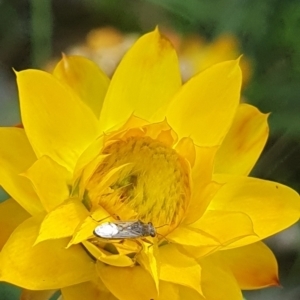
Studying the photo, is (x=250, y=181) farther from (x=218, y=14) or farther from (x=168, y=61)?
(x=218, y=14)

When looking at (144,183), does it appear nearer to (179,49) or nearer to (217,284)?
(217,284)

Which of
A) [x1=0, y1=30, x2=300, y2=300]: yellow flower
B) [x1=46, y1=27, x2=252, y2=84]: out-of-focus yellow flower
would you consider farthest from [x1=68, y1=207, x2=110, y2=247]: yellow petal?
[x1=46, y1=27, x2=252, y2=84]: out-of-focus yellow flower

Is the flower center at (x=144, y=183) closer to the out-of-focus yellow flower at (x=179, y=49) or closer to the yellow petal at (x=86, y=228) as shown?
the yellow petal at (x=86, y=228)

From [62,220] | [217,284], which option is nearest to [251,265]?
[217,284]

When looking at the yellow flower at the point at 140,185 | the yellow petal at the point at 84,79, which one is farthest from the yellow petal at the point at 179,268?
the yellow petal at the point at 84,79

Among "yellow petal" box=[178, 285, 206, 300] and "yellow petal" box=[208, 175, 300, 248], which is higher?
"yellow petal" box=[208, 175, 300, 248]

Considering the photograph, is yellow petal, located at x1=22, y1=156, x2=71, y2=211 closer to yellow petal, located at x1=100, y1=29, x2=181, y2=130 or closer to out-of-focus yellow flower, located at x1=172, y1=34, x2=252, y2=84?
yellow petal, located at x1=100, y1=29, x2=181, y2=130
